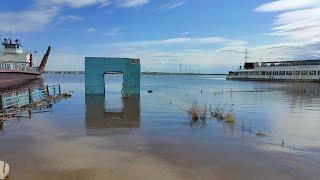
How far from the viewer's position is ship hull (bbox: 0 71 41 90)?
152 feet

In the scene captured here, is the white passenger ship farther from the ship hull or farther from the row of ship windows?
the ship hull

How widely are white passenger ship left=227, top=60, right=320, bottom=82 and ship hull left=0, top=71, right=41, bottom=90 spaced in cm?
4469

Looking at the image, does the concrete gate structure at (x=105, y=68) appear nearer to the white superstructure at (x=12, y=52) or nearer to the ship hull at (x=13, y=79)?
the ship hull at (x=13, y=79)

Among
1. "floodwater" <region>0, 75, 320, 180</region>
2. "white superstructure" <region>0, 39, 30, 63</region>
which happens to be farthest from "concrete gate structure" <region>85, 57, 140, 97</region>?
"white superstructure" <region>0, 39, 30, 63</region>

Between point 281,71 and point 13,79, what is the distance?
64.0 m

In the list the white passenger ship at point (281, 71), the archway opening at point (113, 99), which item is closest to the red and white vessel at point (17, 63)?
the archway opening at point (113, 99)

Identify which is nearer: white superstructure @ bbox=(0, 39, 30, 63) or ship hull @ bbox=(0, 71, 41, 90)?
ship hull @ bbox=(0, 71, 41, 90)

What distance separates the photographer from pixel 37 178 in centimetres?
870

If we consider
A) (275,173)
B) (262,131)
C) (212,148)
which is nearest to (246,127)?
(262,131)

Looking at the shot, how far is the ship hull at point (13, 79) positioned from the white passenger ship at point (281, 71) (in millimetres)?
44693

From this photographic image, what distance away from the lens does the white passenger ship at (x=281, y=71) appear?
3263 inches

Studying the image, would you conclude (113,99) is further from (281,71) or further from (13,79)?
(281,71)

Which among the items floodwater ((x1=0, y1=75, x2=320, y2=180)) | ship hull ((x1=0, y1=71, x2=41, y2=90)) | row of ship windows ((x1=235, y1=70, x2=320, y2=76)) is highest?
row of ship windows ((x1=235, y1=70, x2=320, y2=76))

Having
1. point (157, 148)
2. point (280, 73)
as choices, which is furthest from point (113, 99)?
point (280, 73)
